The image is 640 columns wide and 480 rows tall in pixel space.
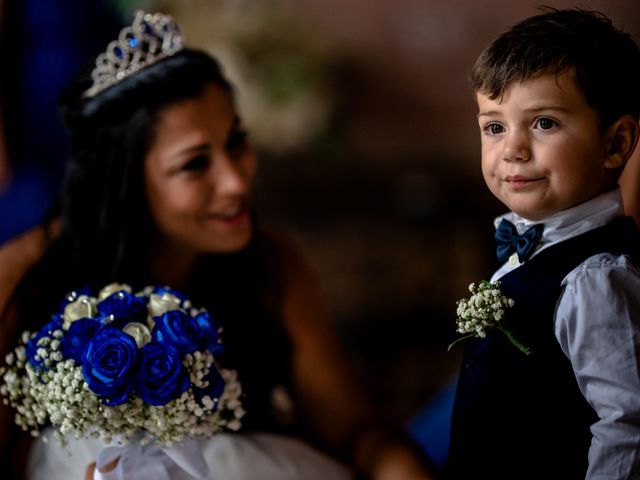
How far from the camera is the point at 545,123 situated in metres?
1.09

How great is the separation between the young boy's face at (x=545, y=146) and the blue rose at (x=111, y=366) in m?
0.68

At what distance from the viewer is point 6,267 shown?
1.93 m

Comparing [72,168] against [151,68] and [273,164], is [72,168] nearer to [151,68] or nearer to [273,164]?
[151,68]

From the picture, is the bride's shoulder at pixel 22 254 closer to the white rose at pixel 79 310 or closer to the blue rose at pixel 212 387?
the white rose at pixel 79 310

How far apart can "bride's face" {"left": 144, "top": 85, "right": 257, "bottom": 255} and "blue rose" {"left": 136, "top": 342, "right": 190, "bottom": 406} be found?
602 mm

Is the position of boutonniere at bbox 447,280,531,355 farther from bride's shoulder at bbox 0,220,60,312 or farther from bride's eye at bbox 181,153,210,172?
bride's shoulder at bbox 0,220,60,312

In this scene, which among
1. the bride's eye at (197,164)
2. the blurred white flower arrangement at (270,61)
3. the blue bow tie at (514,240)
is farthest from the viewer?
the blurred white flower arrangement at (270,61)

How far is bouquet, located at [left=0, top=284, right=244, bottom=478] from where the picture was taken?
1345 mm

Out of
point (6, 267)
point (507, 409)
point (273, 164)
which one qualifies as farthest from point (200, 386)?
point (273, 164)

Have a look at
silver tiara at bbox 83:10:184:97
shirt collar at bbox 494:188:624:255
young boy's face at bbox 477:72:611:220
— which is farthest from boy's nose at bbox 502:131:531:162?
silver tiara at bbox 83:10:184:97

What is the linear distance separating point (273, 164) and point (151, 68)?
172 centimetres

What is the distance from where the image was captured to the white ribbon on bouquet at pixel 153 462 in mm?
1446

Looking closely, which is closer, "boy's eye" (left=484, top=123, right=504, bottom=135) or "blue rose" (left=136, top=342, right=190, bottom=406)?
"boy's eye" (left=484, top=123, right=504, bottom=135)

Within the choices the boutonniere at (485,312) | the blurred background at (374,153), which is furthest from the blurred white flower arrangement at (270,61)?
the boutonniere at (485,312)
